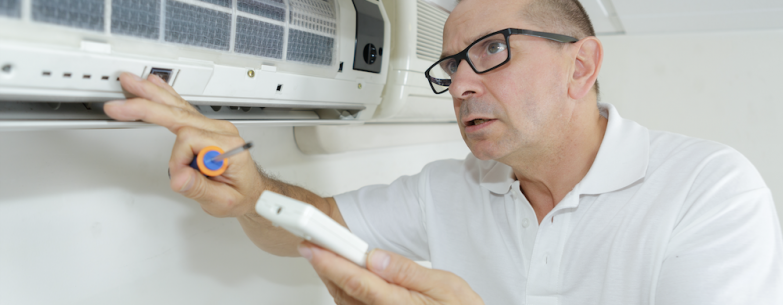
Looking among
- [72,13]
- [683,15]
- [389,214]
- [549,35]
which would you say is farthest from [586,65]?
[683,15]

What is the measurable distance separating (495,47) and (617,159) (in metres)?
0.35

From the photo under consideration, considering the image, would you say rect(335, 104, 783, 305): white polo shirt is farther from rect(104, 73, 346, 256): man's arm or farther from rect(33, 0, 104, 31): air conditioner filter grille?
rect(33, 0, 104, 31): air conditioner filter grille

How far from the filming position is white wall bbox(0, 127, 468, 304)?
0.77 metres

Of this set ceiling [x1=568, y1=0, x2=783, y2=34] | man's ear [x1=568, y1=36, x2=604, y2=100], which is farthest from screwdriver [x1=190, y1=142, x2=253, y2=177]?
ceiling [x1=568, y1=0, x2=783, y2=34]

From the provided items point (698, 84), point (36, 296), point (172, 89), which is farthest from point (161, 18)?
point (698, 84)

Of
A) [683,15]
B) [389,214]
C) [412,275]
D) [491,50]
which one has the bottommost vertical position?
[389,214]

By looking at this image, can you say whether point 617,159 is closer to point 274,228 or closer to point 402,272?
point 402,272

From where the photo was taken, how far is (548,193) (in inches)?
43.7

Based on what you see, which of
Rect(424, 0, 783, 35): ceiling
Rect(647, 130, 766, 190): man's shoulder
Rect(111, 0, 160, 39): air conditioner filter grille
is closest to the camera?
Rect(111, 0, 160, 39): air conditioner filter grille

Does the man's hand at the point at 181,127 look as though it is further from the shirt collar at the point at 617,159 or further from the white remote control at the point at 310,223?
the shirt collar at the point at 617,159

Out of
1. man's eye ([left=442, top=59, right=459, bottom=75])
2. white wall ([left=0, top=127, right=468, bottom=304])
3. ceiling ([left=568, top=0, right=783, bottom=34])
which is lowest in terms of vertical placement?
white wall ([left=0, top=127, right=468, bottom=304])

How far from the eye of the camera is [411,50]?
1180 mm

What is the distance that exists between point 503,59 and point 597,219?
0.38 metres

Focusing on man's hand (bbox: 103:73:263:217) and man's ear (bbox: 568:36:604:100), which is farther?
man's ear (bbox: 568:36:604:100)
